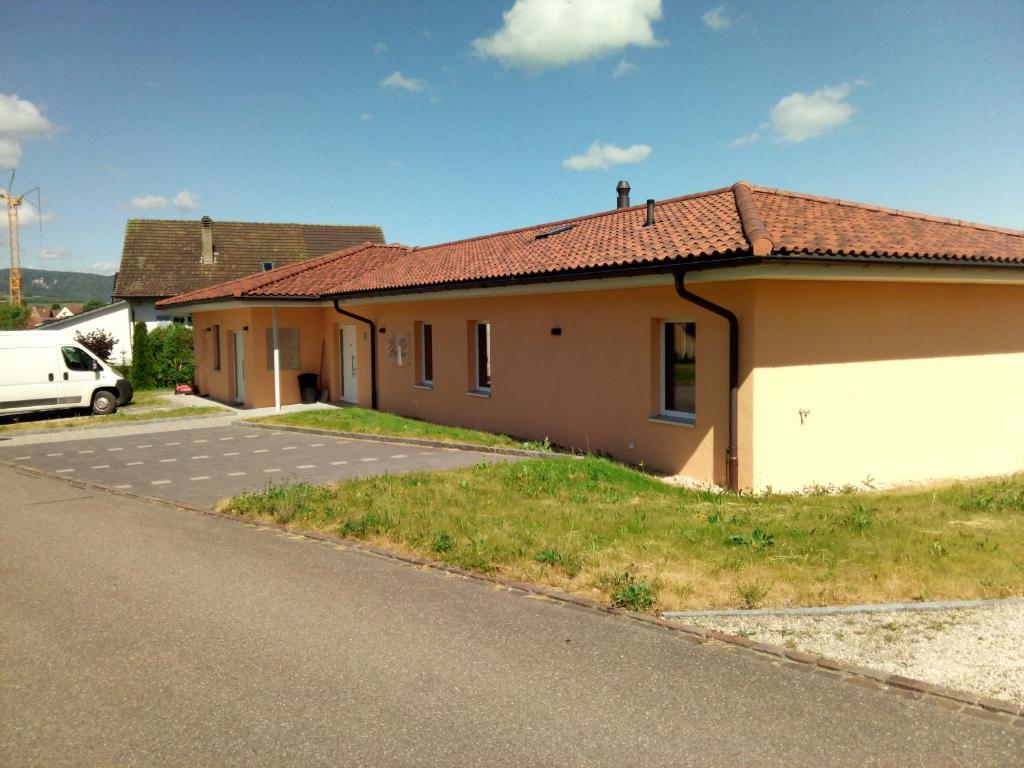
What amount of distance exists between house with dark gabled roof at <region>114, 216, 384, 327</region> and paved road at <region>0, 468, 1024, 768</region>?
3314cm

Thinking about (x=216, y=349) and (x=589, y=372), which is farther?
(x=216, y=349)

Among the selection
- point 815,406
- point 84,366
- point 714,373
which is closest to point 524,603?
point 714,373

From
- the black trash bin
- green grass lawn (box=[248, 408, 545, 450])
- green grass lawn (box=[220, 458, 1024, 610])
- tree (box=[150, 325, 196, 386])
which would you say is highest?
Answer: tree (box=[150, 325, 196, 386])

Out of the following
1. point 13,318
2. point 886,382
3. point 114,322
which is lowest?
point 886,382

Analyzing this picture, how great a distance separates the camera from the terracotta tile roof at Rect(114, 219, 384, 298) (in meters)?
38.2

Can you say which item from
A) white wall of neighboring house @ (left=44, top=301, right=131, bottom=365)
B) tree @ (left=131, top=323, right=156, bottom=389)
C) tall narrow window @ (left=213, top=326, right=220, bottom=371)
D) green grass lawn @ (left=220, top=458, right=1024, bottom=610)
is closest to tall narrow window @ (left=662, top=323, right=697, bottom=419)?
green grass lawn @ (left=220, top=458, right=1024, bottom=610)

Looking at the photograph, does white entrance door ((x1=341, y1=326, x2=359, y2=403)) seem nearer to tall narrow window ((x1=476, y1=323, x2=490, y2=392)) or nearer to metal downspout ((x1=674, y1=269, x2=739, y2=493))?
tall narrow window ((x1=476, y1=323, x2=490, y2=392))

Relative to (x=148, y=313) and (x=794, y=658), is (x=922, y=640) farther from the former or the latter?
(x=148, y=313)

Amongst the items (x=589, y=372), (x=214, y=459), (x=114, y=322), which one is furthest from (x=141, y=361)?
(x=589, y=372)

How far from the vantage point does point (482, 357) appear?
53.7ft

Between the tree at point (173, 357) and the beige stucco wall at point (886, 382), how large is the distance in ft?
80.5

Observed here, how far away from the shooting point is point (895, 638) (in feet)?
16.5

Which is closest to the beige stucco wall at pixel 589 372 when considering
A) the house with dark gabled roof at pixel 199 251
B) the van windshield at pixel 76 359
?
the van windshield at pixel 76 359

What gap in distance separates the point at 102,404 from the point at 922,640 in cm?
2093
